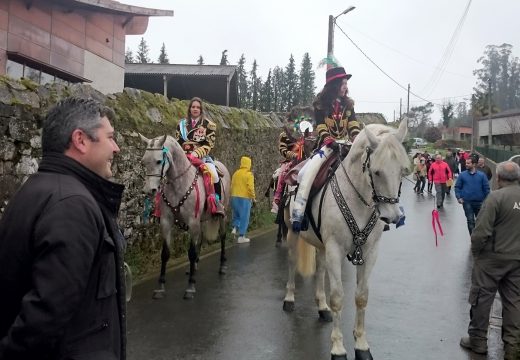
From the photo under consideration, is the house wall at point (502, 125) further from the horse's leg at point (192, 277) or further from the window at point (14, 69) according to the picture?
the horse's leg at point (192, 277)

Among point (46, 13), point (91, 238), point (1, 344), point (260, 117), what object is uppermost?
point (46, 13)

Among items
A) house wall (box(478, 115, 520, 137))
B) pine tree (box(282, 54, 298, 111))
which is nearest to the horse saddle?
house wall (box(478, 115, 520, 137))

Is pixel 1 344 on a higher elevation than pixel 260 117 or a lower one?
lower

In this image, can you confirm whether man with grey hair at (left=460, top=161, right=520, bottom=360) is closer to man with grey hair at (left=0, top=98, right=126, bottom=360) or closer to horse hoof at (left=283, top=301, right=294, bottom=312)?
horse hoof at (left=283, top=301, right=294, bottom=312)

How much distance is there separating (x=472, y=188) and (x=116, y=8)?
36.5ft

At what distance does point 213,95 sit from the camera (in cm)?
2497

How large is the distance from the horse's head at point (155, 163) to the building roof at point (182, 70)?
16278mm

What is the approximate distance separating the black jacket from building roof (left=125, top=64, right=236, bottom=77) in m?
20.8

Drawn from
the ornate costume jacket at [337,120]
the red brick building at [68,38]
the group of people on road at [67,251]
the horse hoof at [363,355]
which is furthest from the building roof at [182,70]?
the group of people on road at [67,251]

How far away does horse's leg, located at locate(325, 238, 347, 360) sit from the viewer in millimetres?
4676

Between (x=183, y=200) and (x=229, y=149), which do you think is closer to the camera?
(x=183, y=200)

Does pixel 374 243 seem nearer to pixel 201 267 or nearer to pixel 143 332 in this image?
pixel 143 332

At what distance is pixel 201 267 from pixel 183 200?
6.76ft

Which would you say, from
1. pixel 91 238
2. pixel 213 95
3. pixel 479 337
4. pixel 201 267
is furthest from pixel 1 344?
pixel 213 95
